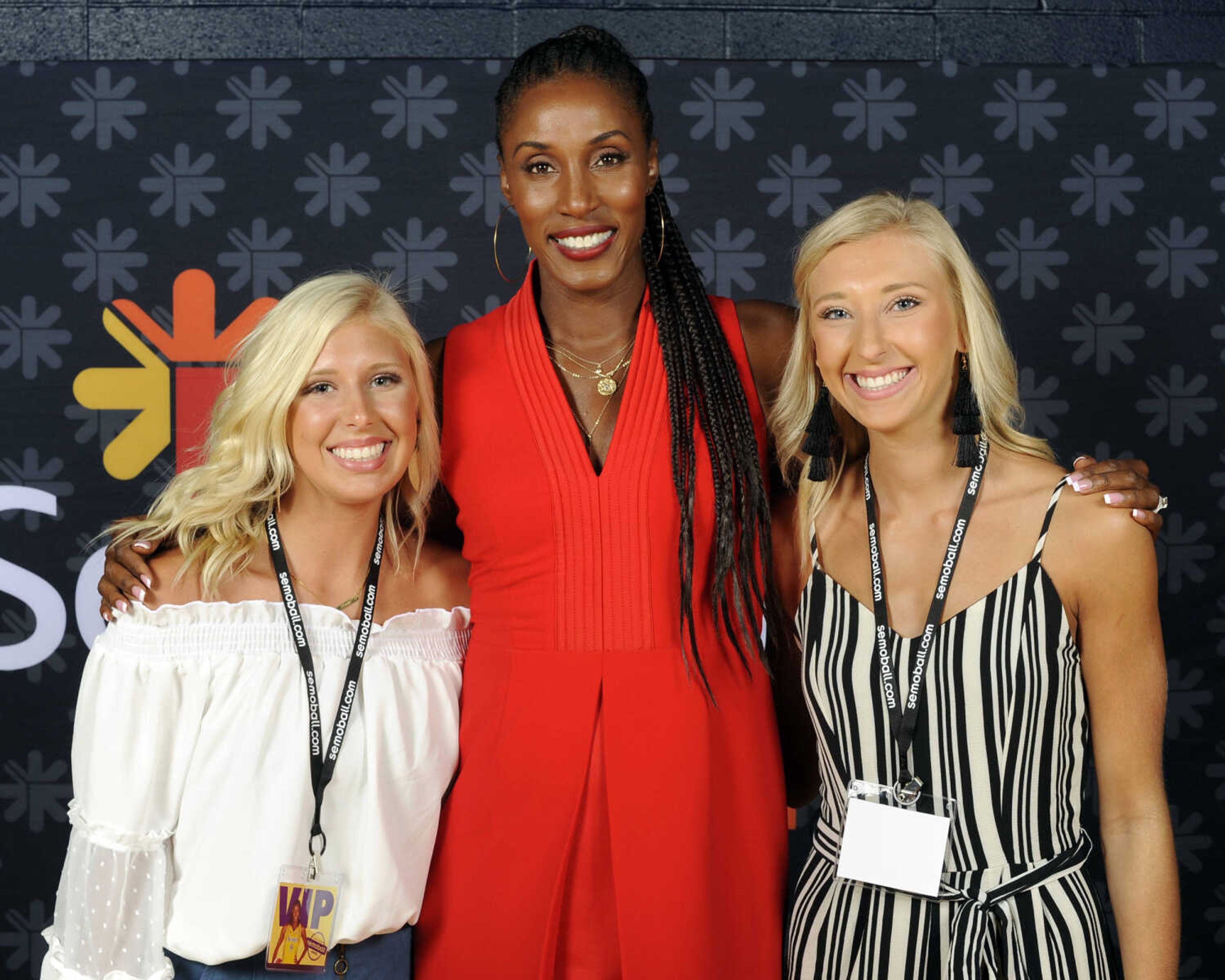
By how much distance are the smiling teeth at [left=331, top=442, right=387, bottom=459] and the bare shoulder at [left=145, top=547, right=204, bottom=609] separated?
0.86ft

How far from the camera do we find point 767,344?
1.97 meters

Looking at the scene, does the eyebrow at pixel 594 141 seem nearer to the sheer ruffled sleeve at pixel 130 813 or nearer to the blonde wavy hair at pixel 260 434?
the blonde wavy hair at pixel 260 434

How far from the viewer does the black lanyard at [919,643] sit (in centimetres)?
157

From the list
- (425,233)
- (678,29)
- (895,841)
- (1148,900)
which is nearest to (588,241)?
(895,841)

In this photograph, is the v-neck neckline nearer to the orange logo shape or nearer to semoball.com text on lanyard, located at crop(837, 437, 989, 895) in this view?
semoball.com text on lanyard, located at crop(837, 437, 989, 895)

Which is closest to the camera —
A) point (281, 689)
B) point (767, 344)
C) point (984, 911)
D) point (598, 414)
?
point (984, 911)

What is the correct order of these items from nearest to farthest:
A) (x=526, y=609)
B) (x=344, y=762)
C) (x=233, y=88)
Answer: (x=344, y=762), (x=526, y=609), (x=233, y=88)

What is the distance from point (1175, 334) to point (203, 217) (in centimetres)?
250

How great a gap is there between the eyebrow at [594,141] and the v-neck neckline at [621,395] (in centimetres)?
25

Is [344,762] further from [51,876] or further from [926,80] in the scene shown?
[926,80]

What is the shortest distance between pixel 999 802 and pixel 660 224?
1039 millimetres

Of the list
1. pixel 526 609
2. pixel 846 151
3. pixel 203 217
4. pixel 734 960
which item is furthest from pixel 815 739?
pixel 203 217

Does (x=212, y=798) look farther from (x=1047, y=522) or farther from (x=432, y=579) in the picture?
(x=1047, y=522)

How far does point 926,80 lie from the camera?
9.97 ft
